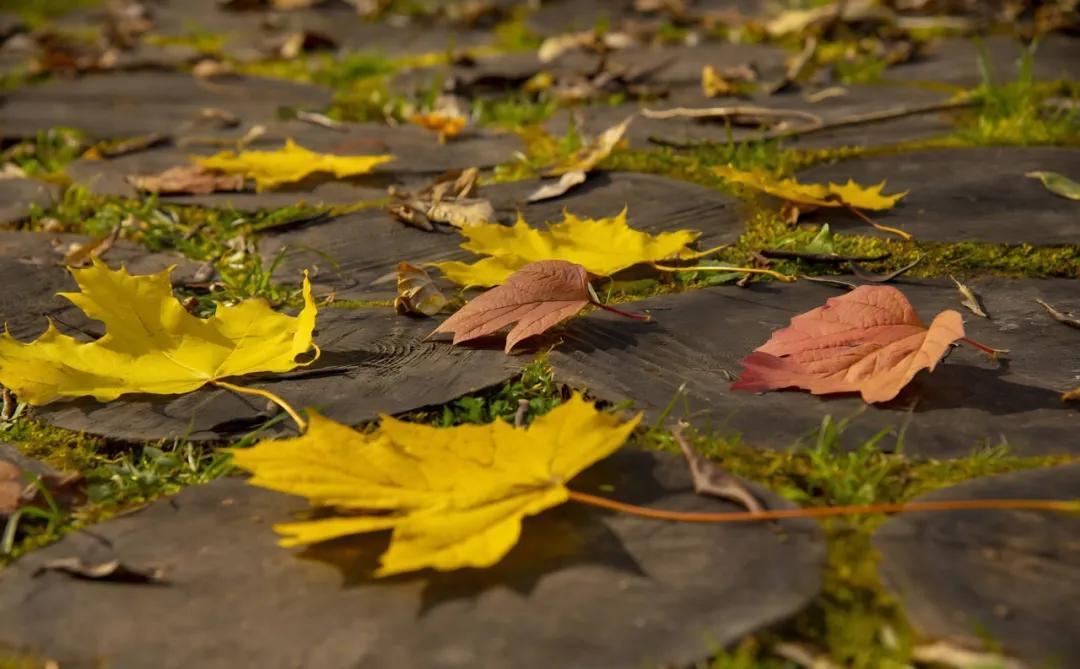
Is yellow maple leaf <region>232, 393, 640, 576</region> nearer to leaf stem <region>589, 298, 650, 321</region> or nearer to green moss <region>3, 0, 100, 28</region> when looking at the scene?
leaf stem <region>589, 298, 650, 321</region>

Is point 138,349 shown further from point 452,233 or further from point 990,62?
point 990,62

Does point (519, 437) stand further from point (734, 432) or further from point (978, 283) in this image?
point (978, 283)

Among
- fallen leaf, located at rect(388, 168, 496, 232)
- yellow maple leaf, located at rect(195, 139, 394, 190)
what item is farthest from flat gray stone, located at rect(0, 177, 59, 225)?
fallen leaf, located at rect(388, 168, 496, 232)

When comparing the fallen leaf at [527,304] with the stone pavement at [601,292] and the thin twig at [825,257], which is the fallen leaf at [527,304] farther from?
the thin twig at [825,257]

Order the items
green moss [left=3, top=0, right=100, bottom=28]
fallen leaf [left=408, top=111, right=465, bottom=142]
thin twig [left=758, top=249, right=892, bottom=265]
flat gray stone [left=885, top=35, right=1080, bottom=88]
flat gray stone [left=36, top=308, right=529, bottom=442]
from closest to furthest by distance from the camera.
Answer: flat gray stone [left=36, top=308, right=529, bottom=442], thin twig [left=758, top=249, right=892, bottom=265], fallen leaf [left=408, top=111, right=465, bottom=142], flat gray stone [left=885, top=35, right=1080, bottom=88], green moss [left=3, top=0, right=100, bottom=28]

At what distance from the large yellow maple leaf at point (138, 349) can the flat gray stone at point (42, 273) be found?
0.94ft

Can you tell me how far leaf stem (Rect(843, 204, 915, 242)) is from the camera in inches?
76.2

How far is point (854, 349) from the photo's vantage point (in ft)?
4.65

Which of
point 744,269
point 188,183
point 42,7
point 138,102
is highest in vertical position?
point 744,269

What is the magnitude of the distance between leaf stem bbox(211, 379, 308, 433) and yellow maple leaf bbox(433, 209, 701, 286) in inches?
16.3

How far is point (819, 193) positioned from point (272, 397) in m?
1.13

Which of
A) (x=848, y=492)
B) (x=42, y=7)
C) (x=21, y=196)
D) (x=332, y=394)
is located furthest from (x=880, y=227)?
(x=42, y=7)

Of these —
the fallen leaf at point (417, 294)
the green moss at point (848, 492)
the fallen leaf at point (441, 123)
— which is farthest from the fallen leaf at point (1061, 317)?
the fallen leaf at point (441, 123)

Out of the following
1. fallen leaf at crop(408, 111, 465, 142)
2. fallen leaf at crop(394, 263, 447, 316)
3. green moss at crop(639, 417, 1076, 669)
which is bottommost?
fallen leaf at crop(408, 111, 465, 142)
